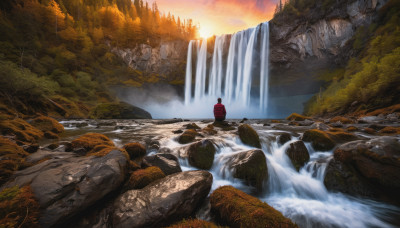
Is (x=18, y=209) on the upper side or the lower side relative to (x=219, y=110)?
lower

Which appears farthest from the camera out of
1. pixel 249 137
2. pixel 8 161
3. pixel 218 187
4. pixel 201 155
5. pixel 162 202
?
pixel 249 137

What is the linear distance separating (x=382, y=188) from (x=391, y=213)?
0.61m

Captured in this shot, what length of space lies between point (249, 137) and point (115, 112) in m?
23.4

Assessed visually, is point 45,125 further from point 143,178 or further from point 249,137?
point 249,137

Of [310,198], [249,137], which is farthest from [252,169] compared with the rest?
[249,137]

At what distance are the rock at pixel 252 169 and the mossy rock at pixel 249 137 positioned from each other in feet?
7.87

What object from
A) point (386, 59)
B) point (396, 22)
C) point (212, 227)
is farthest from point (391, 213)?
point (396, 22)

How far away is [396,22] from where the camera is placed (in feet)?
61.6

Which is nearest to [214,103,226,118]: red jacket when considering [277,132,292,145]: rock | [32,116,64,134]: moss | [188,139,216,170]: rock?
[277,132,292,145]: rock

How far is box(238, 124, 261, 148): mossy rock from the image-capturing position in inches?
245

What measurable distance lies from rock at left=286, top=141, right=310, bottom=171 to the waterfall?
33.1 m

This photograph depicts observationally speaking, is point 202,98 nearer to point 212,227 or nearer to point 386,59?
point 386,59

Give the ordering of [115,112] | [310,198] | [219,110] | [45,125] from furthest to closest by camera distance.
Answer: [115,112], [219,110], [45,125], [310,198]

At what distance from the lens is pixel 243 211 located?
196 centimetres
